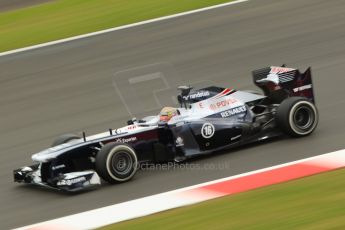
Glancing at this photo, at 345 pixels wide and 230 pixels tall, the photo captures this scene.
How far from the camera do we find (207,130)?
9125 millimetres

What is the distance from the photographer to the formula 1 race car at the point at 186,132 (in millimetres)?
8586

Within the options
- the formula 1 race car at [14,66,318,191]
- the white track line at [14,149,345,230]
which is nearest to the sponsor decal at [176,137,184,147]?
the formula 1 race car at [14,66,318,191]

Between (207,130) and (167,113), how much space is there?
1.62ft

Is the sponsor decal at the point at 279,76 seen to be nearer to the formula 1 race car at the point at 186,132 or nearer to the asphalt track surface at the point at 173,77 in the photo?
the formula 1 race car at the point at 186,132

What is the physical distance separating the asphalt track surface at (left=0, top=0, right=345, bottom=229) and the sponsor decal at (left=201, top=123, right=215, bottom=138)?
313 mm

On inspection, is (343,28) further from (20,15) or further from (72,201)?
(72,201)

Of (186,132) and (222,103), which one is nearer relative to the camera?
(186,132)

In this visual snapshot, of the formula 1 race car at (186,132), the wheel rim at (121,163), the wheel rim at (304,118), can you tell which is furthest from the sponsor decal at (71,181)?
the wheel rim at (304,118)

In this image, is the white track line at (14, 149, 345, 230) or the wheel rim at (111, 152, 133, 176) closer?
the white track line at (14, 149, 345, 230)

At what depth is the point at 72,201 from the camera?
8336mm

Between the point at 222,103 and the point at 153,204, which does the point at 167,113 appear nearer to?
the point at 222,103

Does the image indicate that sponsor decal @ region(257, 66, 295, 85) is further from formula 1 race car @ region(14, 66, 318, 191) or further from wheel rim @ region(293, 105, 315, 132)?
wheel rim @ region(293, 105, 315, 132)

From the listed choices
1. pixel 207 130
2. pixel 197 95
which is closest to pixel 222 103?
pixel 197 95

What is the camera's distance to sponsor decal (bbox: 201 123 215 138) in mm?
9109
